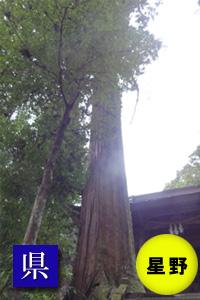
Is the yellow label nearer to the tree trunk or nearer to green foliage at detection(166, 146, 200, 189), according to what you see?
the tree trunk

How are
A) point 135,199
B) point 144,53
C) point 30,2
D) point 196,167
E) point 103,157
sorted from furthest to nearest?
1. point 196,167
2. point 135,199
3. point 103,157
4. point 144,53
5. point 30,2

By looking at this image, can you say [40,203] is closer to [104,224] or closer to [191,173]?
[104,224]

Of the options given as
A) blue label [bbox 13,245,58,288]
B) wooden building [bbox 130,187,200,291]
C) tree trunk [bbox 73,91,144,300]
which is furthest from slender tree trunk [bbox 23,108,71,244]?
wooden building [bbox 130,187,200,291]

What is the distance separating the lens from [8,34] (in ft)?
17.1

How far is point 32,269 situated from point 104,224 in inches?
95.3

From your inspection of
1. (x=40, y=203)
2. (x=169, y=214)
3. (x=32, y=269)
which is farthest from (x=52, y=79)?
(x=169, y=214)

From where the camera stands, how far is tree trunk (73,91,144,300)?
20.4 feet

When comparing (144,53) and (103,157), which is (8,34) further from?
(103,157)

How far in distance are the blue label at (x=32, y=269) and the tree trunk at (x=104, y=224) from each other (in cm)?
173

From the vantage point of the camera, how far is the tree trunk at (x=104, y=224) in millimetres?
6211

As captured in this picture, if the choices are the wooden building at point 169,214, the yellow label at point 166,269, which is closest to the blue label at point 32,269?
the yellow label at point 166,269

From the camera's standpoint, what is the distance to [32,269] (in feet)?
15.0

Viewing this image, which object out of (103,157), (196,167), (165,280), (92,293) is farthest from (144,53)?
(196,167)

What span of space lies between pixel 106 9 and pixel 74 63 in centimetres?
91
